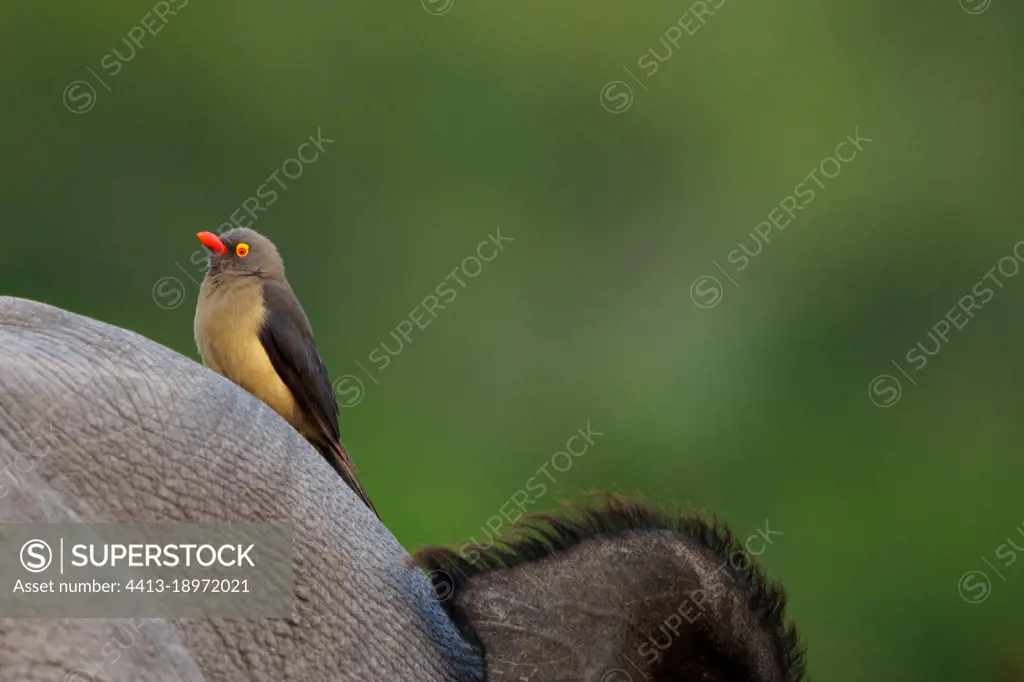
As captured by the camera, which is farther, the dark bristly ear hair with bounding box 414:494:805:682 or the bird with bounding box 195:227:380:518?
the bird with bounding box 195:227:380:518

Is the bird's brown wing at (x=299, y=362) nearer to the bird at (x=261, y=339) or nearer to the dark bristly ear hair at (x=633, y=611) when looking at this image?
the bird at (x=261, y=339)

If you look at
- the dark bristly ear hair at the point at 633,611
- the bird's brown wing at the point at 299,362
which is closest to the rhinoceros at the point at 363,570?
the dark bristly ear hair at the point at 633,611

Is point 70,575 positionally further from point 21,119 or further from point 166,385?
point 21,119

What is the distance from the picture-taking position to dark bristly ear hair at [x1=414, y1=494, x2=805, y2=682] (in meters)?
1.33

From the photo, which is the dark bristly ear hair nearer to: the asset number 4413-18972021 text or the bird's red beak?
the asset number 4413-18972021 text

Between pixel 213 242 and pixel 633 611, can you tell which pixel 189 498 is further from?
pixel 213 242

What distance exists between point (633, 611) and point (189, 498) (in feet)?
1.59

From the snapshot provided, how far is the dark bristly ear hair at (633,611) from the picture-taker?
4.37ft

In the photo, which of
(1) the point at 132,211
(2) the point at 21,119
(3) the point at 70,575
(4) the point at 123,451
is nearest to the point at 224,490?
(4) the point at 123,451

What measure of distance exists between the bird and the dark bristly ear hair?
85 cm

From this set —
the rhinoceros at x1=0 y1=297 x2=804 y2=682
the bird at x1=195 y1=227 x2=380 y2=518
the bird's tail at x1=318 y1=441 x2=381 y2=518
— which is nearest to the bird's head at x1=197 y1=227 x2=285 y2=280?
the bird at x1=195 y1=227 x2=380 y2=518

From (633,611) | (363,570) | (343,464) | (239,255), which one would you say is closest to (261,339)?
(239,255)

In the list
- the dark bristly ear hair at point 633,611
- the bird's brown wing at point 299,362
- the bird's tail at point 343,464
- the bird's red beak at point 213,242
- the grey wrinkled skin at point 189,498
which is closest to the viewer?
the grey wrinkled skin at point 189,498

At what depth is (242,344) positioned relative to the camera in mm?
2252
